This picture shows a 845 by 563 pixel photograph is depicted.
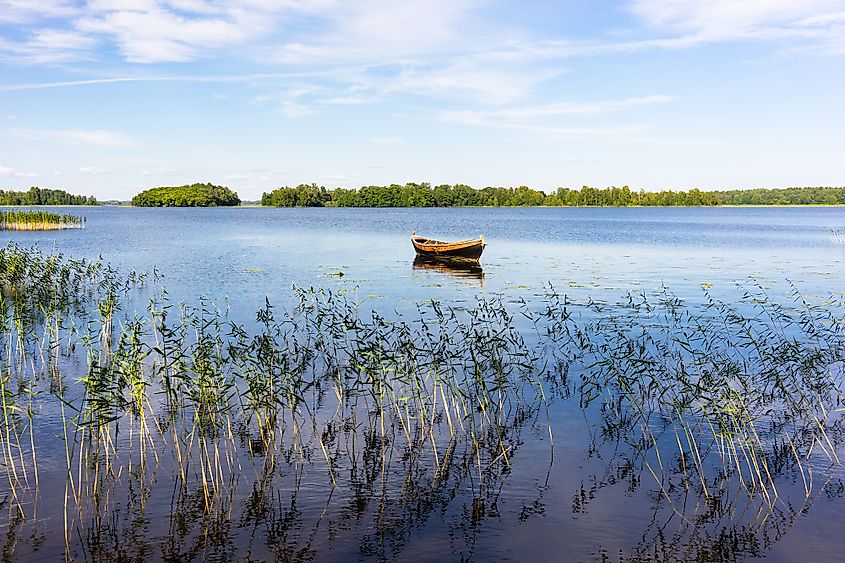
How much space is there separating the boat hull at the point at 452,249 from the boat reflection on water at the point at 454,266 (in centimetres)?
26

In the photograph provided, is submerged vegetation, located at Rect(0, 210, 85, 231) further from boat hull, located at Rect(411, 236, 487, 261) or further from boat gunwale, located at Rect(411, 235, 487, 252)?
boat hull, located at Rect(411, 236, 487, 261)

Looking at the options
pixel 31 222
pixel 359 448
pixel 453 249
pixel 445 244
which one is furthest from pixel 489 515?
pixel 31 222

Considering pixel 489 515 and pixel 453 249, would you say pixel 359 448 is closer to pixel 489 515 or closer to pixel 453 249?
pixel 489 515

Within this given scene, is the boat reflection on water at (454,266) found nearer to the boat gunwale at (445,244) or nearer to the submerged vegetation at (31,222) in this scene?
the boat gunwale at (445,244)

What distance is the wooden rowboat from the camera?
40.0 metres

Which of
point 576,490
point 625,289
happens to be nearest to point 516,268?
point 625,289

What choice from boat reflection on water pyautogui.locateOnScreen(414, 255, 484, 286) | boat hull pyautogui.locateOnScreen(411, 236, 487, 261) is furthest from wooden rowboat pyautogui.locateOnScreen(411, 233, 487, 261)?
boat reflection on water pyautogui.locateOnScreen(414, 255, 484, 286)

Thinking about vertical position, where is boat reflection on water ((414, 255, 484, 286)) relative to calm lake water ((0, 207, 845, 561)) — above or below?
above

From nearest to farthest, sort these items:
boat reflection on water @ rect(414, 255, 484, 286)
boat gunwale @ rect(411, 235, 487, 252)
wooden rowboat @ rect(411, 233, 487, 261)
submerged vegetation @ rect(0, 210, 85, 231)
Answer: boat reflection on water @ rect(414, 255, 484, 286), boat gunwale @ rect(411, 235, 487, 252), wooden rowboat @ rect(411, 233, 487, 261), submerged vegetation @ rect(0, 210, 85, 231)

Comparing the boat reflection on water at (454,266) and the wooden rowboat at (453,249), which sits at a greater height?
the wooden rowboat at (453,249)

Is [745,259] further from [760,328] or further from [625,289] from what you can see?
[760,328]

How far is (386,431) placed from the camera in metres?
12.0

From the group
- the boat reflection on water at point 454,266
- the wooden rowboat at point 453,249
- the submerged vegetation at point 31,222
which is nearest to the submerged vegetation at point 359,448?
the boat reflection on water at point 454,266

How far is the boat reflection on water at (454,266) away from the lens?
35.2m
